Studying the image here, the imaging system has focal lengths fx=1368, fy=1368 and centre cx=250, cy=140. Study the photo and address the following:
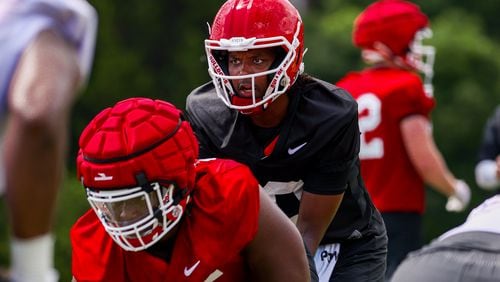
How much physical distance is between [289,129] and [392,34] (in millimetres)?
→ 2605

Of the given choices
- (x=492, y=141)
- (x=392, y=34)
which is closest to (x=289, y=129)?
(x=392, y=34)

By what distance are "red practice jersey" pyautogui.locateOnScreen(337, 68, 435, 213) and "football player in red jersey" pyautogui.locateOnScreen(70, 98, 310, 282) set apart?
9.21 feet

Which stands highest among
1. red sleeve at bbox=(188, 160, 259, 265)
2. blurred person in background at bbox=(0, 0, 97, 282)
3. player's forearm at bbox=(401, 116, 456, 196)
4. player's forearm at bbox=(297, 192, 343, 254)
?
blurred person in background at bbox=(0, 0, 97, 282)

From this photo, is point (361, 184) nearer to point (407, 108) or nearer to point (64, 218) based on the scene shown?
point (407, 108)

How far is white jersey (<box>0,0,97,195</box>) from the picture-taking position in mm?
2885

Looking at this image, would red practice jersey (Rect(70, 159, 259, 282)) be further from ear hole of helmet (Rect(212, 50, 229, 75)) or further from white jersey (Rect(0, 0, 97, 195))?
white jersey (Rect(0, 0, 97, 195))

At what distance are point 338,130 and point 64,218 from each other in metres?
10.1

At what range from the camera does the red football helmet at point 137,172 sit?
11.6 feet

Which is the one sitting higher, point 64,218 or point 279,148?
point 279,148

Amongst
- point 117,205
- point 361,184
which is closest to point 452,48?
point 361,184

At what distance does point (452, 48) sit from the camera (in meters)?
16.2

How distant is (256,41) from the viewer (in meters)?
4.32

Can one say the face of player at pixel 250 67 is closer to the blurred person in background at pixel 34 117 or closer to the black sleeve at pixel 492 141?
the blurred person in background at pixel 34 117

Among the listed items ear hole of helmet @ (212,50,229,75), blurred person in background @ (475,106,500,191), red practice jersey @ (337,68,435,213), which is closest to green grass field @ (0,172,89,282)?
blurred person in background @ (475,106,500,191)
